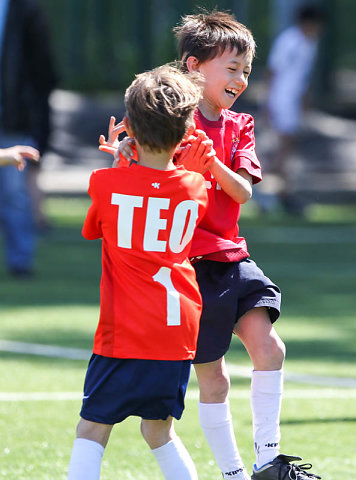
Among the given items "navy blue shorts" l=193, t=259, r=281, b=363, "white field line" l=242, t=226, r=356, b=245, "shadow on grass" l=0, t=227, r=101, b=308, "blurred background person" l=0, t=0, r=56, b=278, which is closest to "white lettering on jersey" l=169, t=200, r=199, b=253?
"navy blue shorts" l=193, t=259, r=281, b=363

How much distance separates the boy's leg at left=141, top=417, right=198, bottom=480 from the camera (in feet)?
13.1

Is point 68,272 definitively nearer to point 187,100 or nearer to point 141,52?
point 187,100

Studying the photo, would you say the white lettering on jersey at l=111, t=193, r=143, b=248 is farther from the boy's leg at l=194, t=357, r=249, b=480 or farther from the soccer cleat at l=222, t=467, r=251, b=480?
the soccer cleat at l=222, t=467, r=251, b=480

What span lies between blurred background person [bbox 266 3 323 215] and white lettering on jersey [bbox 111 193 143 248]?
12491 millimetres

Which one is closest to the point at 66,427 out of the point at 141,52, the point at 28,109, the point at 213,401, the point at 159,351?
the point at 213,401

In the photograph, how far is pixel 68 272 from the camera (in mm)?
11039

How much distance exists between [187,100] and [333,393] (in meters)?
2.82

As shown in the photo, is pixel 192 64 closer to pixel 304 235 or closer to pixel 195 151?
pixel 195 151

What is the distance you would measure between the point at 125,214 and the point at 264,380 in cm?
98

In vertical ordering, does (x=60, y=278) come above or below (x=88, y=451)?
below

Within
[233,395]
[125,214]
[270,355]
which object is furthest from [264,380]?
[233,395]

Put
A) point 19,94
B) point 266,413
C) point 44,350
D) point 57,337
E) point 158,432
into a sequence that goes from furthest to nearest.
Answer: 1. point 19,94
2. point 57,337
3. point 44,350
4. point 266,413
5. point 158,432

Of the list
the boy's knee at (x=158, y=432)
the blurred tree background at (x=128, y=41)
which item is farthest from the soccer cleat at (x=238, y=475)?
the blurred tree background at (x=128, y=41)

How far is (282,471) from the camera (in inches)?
172
